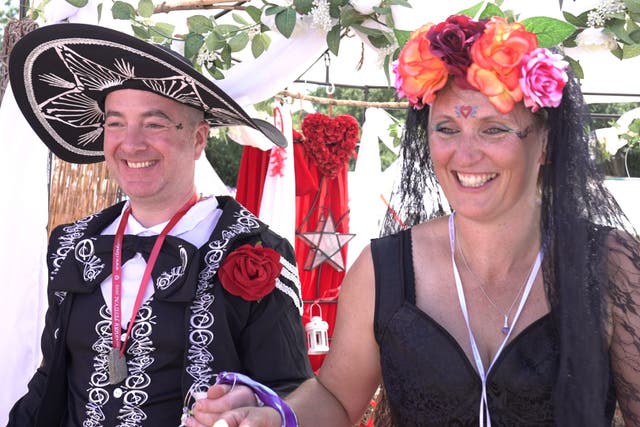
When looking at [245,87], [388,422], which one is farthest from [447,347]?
[245,87]

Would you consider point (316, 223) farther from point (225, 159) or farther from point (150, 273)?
point (225, 159)

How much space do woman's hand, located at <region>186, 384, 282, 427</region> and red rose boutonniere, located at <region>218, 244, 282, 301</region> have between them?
631 millimetres

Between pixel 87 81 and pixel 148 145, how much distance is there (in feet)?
1.49

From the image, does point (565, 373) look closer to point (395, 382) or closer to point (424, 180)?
point (395, 382)

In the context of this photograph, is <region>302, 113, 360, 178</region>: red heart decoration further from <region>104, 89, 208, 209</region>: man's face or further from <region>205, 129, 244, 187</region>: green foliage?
<region>205, 129, 244, 187</region>: green foliage

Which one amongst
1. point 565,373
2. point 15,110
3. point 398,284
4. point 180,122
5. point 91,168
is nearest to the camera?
point 565,373

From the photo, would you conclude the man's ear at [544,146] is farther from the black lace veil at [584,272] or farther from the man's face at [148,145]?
the man's face at [148,145]

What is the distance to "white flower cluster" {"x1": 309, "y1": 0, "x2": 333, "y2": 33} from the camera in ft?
11.1

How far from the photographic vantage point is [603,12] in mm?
3072

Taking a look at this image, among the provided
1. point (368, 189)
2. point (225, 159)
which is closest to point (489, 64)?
point (368, 189)

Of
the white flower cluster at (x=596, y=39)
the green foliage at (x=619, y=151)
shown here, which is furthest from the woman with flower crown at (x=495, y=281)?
the white flower cluster at (x=596, y=39)

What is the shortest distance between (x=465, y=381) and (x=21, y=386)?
8.21ft

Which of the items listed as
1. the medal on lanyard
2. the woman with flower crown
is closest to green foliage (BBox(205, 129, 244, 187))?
the medal on lanyard

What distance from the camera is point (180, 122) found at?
3.25 m
